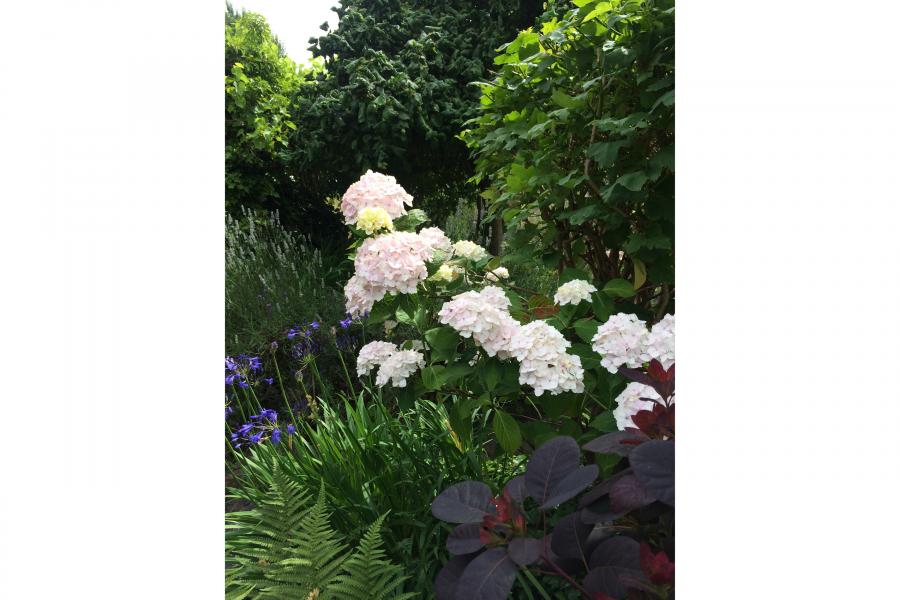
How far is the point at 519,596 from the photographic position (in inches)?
55.8

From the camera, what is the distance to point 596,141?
2014 mm

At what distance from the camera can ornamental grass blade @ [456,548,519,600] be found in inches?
40.2

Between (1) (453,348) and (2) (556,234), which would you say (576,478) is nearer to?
(1) (453,348)

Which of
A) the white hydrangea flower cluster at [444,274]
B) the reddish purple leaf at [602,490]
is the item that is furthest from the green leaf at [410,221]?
the reddish purple leaf at [602,490]

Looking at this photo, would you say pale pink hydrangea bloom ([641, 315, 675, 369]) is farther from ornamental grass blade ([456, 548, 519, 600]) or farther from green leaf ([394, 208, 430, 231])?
green leaf ([394, 208, 430, 231])

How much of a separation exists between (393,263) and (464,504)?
2.32 ft

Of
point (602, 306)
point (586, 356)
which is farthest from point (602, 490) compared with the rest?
point (602, 306)

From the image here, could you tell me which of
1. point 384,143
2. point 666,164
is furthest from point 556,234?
point 384,143

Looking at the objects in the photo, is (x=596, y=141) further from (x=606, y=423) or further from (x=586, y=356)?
(x=606, y=423)

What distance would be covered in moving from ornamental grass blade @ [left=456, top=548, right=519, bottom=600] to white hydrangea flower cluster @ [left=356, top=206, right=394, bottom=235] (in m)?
0.98

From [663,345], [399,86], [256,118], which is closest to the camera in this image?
[663,345]

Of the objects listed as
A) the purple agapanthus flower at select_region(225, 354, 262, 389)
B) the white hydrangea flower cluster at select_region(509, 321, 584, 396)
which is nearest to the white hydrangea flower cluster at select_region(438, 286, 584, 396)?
the white hydrangea flower cluster at select_region(509, 321, 584, 396)

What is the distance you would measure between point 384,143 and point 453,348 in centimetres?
313

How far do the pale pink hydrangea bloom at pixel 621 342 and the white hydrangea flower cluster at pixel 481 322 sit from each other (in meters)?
0.23
